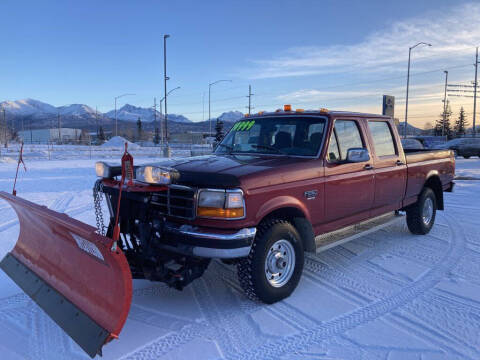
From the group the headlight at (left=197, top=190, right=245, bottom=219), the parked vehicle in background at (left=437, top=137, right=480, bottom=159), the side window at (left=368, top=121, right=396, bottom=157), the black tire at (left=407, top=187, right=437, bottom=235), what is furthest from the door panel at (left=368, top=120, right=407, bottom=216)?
the parked vehicle in background at (left=437, top=137, right=480, bottom=159)

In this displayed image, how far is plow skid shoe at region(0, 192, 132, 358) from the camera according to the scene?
286cm

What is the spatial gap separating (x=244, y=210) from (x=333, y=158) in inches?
63.5

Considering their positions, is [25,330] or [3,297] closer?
[25,330]

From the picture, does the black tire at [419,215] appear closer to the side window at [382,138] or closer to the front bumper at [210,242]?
the side window at [382,138]

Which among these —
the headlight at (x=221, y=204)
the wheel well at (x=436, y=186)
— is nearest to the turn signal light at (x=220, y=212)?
the headlight at (x=221, y=204)

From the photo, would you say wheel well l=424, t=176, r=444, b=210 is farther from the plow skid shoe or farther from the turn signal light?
the plow skid shoe

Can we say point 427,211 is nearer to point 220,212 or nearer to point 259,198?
point 259,198

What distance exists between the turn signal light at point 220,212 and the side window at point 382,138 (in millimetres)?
2747

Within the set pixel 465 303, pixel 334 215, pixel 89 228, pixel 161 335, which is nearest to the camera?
pixel 89 228

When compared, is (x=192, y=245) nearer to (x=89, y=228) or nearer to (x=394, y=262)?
(x=89, y=228)

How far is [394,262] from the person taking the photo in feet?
17.1

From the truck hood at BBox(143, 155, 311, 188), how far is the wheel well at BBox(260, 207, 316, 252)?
0.48 metres

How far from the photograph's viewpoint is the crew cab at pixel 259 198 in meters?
3.51

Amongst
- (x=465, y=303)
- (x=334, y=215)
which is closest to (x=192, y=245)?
(x=334, y=215)
